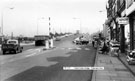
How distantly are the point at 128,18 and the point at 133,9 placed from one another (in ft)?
14.3

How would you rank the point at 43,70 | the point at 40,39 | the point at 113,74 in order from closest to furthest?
the point at 113,74 < the point at 43,70 < the point at 40,39

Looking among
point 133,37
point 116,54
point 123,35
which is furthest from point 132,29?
point 123,35

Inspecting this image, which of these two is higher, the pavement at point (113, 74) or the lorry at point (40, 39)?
the lorry at point (40, 39)

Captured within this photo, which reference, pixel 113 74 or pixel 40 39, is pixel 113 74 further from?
pixel 40 39

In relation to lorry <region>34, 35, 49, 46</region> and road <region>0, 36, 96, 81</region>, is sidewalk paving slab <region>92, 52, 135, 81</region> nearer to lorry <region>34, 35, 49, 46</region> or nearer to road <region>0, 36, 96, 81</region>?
road <region>0, 36, 96, 81</region>

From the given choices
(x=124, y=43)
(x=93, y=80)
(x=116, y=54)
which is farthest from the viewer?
(x=124, y=43)

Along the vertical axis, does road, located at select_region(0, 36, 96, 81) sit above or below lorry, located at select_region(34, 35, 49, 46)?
below

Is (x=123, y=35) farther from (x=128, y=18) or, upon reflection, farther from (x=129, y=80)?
(x=129, y=80)

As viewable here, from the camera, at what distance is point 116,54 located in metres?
25.8

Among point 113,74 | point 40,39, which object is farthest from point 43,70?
point 40,39

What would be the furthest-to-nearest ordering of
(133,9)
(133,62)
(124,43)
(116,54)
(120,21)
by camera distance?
1. (124,43)
2. (116,54)
3. (120,21)
4. (133,9)
5. (133,62)

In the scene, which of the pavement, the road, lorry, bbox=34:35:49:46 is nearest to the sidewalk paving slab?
the pavement

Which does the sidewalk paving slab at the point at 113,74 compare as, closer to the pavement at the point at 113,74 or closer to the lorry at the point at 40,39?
the pavement at the point at 113,74

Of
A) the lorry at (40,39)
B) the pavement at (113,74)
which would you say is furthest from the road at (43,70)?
the lorry at (40,39)
